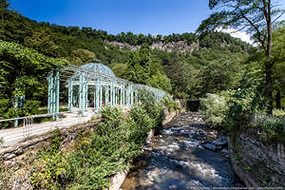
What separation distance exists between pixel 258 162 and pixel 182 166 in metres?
4.10

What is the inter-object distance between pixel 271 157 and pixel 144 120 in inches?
338

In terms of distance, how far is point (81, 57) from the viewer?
126ft

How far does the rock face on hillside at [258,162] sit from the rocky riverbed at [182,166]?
0.74m

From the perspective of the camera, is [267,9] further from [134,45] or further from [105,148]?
[134,45]

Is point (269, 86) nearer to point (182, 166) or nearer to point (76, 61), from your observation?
point (182, 166)

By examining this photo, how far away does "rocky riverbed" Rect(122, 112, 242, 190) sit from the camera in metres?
8.80

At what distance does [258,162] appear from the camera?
751 cm

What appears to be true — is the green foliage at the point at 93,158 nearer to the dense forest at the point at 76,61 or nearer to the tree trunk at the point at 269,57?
the dense forest at the point at 76,61

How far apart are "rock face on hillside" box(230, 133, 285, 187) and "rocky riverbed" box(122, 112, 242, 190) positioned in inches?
29.0

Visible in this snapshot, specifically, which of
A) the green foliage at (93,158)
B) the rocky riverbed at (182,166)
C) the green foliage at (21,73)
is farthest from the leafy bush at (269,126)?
the green foliage at (21,73)

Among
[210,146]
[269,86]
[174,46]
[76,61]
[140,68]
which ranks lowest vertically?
[210,146]

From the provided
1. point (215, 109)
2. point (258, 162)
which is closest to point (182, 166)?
point (258, 162)

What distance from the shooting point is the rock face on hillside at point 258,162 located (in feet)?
20.5

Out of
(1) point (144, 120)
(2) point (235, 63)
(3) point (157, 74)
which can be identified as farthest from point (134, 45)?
(1) point (144, 120)
